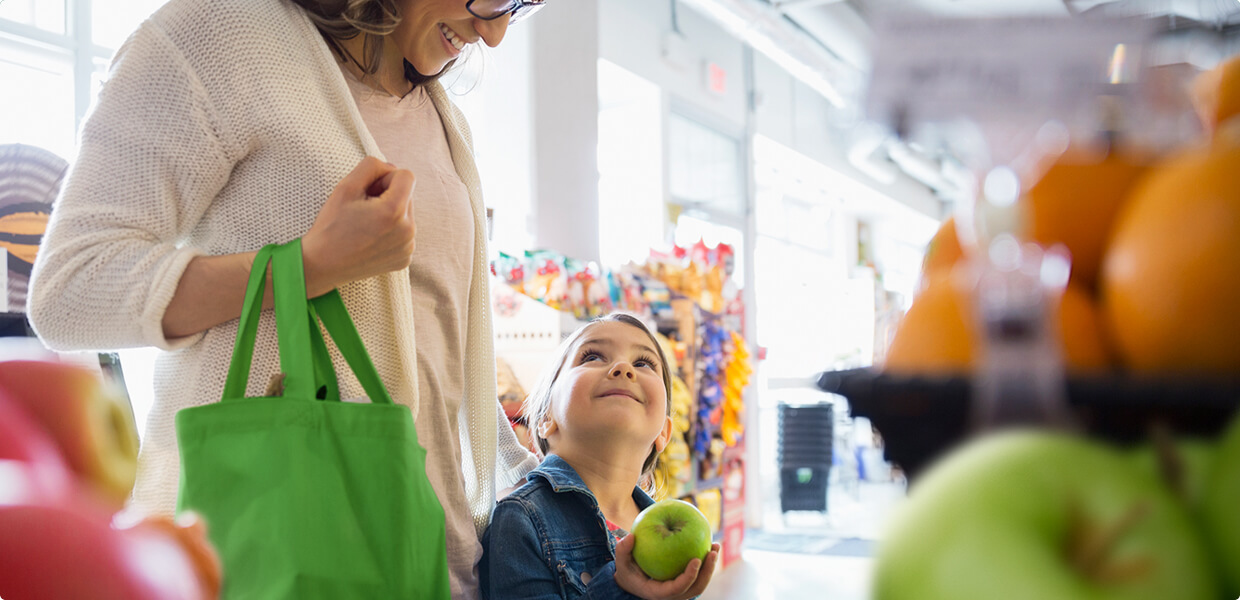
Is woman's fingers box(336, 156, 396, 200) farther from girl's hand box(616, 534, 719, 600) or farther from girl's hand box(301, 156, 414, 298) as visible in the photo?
girl's hand box(616, 534, 719, 600)

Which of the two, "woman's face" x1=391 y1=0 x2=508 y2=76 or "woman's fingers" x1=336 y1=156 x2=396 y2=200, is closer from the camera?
"woman's fingers" x1=336 y1=156 x2=396 y2=200

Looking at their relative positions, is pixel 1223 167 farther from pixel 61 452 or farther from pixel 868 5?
pixel 61 452

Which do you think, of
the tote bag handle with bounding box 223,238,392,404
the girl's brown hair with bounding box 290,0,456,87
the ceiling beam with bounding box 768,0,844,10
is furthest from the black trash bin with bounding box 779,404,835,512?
the tote bag handle with bounding box 223,238,392,404

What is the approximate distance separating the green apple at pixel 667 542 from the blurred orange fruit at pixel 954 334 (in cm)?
99

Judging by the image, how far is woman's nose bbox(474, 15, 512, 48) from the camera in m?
1.09

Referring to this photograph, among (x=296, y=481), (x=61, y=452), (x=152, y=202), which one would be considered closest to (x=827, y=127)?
(x=61, y=452)

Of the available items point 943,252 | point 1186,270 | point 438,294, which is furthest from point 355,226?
point 1186,270

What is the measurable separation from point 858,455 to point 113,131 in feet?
34.1

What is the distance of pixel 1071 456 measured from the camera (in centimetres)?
26

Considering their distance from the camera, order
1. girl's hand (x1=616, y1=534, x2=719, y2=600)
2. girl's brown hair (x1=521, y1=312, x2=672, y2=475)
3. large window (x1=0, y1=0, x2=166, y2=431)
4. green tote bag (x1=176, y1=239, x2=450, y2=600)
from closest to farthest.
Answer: green tote bag (x1=176, y1=239, x2=450, y2=600) → girl's hand (x1=616, y1=534, x2=719, y2=600) → girl's brown hair (x1=521, y1=312, x2=672, y2=475) → large window (x1=0, y1=0, x2=166, y2=431)

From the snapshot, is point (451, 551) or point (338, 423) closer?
point (338, 423)

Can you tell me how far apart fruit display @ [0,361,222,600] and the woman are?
43cm

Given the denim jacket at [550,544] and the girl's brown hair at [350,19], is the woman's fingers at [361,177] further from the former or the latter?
the denim jacket at [550,544]

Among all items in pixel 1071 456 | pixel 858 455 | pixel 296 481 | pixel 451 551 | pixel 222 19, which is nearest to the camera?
pixel 1071 456
